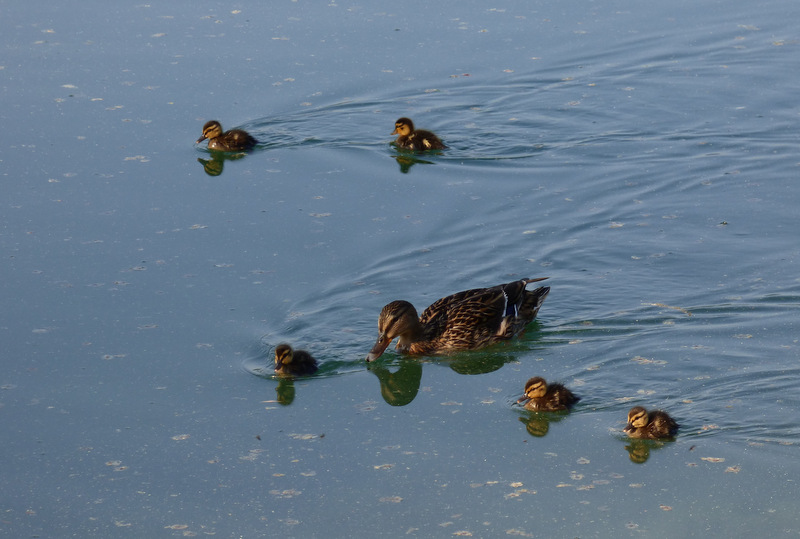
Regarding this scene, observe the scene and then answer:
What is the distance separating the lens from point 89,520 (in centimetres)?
596

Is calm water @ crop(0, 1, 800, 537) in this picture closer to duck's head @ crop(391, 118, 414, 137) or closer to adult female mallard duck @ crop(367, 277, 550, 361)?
adult female mallard duck @ crop(367, 277, 550, 361)

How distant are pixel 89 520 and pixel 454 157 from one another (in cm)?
564

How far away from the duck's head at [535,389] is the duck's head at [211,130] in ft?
16.0

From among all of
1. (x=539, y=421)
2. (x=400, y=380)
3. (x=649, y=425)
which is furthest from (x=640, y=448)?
(x=400, y=380)

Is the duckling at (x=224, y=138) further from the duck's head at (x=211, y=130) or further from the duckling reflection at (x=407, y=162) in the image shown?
the duckling reflection at (x=407, y=162)

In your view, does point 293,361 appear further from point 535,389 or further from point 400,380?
point 535,389

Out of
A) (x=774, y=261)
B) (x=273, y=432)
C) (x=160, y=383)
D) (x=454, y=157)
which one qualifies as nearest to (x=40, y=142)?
(x=454, y=157)

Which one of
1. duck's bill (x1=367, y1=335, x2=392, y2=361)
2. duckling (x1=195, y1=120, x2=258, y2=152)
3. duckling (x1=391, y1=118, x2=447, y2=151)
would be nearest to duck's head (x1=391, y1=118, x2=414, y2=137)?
duckling (x1=391, y1=118, x2=447, y2=151)

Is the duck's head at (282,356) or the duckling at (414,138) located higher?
the duckling at (414,138)

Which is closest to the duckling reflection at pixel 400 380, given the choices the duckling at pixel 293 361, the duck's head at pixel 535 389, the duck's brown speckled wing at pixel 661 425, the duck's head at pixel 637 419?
the duckling at pixel 293 361

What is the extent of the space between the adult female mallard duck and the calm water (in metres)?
0.11

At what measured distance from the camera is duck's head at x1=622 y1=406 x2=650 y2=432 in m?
6.52

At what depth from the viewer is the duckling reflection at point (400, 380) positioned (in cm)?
725

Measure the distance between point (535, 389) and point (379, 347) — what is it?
118 cm
